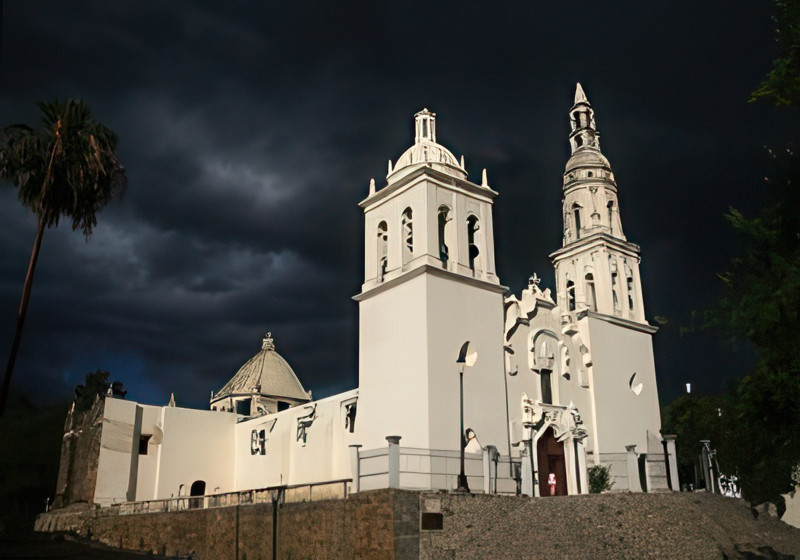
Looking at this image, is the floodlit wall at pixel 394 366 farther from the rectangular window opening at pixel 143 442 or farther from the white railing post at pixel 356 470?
the rectangular window opening at pixel 143 442

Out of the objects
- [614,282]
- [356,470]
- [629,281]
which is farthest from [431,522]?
[629,281]

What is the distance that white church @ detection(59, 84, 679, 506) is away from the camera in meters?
22.2

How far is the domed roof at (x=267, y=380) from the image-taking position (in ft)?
150

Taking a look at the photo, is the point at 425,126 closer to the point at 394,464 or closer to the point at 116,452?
the point at 394,464

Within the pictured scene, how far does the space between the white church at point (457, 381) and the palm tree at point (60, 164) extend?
31.0 ft

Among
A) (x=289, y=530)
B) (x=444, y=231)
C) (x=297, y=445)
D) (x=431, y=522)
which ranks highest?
(x=444, y=231)

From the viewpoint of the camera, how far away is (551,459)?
25438 mm

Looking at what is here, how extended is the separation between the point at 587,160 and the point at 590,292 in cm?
591

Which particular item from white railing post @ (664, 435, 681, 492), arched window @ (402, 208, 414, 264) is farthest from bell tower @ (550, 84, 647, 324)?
white railing post @ (664, 435, 681, 492)

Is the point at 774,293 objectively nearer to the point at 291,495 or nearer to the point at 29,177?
the point at 291,495

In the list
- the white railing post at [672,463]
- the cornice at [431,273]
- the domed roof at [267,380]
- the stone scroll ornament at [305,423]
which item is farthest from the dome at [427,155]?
the domed roof at [267,380]

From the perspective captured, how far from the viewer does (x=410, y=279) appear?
2384cm

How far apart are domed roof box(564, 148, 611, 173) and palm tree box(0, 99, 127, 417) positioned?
20.0 m

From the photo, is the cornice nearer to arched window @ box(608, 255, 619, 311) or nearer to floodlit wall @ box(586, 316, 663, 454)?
floodlit wall @ box(586, 316, 663, 454)
